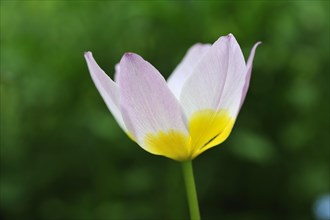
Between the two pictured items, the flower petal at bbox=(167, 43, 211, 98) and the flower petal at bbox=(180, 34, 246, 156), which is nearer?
the flower petal at bbox=(180, 34, 246, 156)

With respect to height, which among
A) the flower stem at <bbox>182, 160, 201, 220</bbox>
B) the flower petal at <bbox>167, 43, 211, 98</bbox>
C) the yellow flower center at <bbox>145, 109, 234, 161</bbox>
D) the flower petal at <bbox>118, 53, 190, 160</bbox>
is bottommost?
the flower stem at <bbox>182, 160, 201, 220</bbox>

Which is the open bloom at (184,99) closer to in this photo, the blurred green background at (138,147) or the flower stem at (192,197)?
the flower stem at (192,197)

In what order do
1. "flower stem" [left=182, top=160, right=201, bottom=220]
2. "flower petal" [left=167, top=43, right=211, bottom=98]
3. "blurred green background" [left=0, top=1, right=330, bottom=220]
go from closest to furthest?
1. "flower stem" [left=182, top=160, right=201, bottom=220]
2. "flower petal" [left=167, top=43, right=211, bottom=98]
3. "blurred green background" [left=0, top=1, right=330, bottom=220]

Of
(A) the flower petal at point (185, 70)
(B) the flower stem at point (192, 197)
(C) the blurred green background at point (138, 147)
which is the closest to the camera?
(B) the flower stem at point (192, 197)

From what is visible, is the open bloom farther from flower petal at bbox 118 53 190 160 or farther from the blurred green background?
the blurred green background

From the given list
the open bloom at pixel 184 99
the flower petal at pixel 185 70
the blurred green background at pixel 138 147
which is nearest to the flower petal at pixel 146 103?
the open bloom at pixel 184 99

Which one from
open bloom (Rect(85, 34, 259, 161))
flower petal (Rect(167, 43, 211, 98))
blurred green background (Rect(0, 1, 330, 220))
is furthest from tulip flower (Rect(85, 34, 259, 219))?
blurred green background (Rect(0, 1, 330, 220))

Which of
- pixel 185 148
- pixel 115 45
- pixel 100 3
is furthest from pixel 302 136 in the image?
pixel 185 148

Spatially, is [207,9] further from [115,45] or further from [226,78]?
[226,78]
